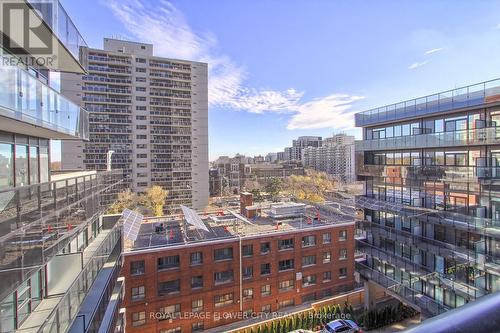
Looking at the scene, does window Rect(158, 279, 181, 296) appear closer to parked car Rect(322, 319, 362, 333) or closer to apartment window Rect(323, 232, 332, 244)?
parked car Rect(322, 319, 362, 333)

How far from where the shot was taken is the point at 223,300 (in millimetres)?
16922

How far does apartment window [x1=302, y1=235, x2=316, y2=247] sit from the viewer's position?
19344 millimetres

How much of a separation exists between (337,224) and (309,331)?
788 cm

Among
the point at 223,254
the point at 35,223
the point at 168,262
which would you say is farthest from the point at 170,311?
the point at 35,223

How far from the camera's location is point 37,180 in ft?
22.9

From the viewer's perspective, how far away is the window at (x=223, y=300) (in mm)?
16750

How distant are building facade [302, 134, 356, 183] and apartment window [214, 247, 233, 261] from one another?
6611cm

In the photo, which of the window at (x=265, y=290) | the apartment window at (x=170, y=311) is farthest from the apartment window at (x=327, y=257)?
the apartment window at (x=170, y=311)

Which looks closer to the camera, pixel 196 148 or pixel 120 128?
pixel 120 128

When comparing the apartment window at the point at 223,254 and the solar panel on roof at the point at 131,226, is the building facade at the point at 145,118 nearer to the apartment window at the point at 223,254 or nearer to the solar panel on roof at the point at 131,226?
the solar panel on roof at the point at 131,226

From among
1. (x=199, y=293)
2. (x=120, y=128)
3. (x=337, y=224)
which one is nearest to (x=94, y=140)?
(x=120, y=128)

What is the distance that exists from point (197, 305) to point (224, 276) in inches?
91.0

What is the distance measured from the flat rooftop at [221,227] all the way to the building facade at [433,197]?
459cm

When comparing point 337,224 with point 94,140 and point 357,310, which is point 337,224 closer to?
point 357,310
